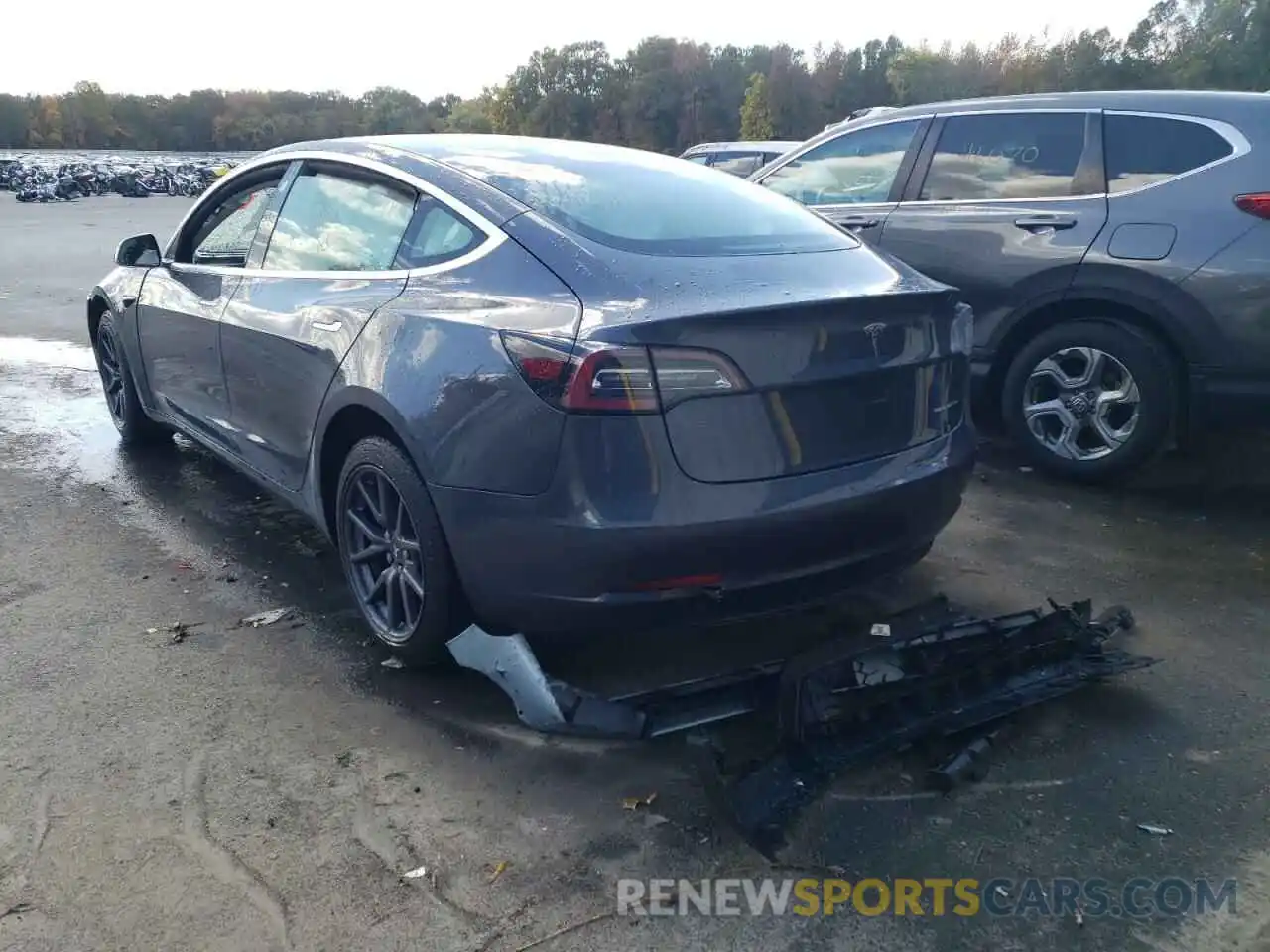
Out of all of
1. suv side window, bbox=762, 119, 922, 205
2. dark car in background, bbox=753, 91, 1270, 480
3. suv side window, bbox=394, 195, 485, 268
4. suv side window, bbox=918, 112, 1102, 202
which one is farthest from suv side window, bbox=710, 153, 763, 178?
suv side window, bbox=394, 195, 485, 268

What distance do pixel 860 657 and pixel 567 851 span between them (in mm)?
967

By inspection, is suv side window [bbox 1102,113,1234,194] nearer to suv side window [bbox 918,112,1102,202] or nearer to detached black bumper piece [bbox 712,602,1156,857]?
suv side window [bbox 918,112,1102,202]

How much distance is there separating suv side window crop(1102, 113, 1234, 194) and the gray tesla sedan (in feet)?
6.70

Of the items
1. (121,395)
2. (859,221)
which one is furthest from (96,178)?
(859,221)

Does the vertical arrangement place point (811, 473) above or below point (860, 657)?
above

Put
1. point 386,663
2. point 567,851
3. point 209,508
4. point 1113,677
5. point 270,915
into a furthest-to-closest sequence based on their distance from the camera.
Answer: point 209,508
point 386,663
point 1113,677
point 567,851
point 270,915

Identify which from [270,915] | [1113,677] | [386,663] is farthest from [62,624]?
[1113,677]

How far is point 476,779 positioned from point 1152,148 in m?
4.24

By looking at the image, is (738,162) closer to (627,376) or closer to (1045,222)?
(1045,222)

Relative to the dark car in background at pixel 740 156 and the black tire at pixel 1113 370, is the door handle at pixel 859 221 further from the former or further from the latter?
the dark car in background at pixel 740 156

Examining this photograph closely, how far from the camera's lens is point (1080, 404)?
205 inches

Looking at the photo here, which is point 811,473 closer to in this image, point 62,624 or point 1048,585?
point 1048,585

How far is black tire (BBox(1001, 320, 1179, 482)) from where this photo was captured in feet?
16.1

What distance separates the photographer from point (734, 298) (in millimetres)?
2891
